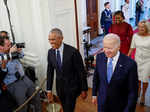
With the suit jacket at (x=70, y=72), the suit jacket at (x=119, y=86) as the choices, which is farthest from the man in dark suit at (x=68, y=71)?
the suit jacket at (x=119, y=86)

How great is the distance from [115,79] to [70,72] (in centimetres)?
74

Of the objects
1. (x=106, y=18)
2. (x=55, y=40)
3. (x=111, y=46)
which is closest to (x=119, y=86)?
(x=111, y=46)

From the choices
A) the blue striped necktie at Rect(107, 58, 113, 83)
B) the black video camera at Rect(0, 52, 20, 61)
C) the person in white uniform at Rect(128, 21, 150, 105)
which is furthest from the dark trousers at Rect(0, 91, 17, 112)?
the person in white uniform at Rect(128, 21, 150, 105)

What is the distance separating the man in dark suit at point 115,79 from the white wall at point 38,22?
180 centimetres

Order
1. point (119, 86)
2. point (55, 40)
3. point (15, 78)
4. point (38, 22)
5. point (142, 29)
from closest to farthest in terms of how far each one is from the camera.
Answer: point (119, 86) < point (55, 40) < point (15, 78) < point (142, 29) < point (38, 22)

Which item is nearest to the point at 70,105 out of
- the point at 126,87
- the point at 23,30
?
the point at 126,87

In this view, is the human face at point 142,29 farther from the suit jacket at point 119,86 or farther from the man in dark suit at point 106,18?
the man in dark suit at point 106,18

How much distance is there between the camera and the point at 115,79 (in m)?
2.05

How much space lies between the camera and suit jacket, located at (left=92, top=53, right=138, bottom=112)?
201 cm

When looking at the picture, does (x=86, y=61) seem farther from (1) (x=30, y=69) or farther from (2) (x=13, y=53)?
(2) (x=13, y=53)

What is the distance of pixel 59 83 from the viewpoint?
2648mm

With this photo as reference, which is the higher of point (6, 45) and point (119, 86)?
point (6, 45)

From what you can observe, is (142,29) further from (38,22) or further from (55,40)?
(38,22)

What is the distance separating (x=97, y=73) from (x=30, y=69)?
1.90m
